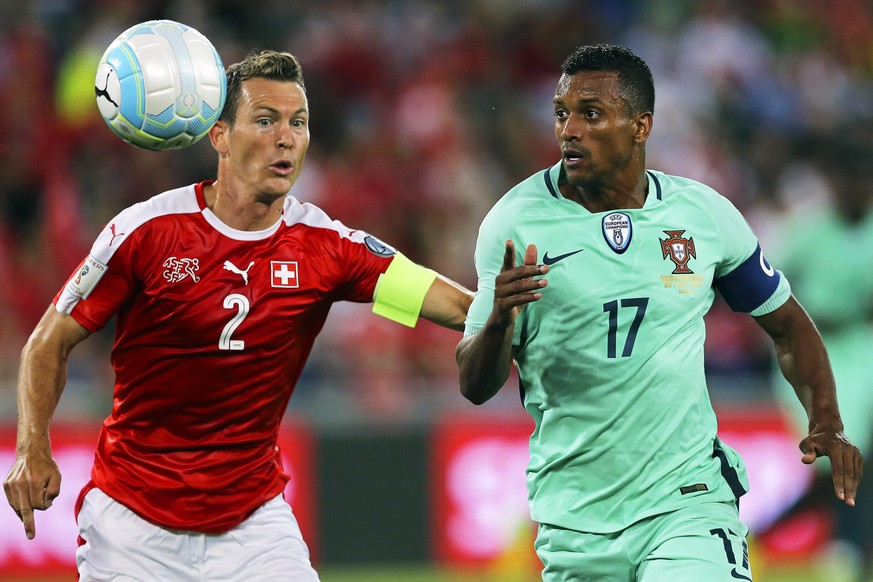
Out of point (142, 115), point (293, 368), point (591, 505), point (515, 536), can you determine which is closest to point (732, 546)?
point (591, 505)

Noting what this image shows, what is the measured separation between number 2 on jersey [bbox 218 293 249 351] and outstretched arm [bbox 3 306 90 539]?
19.9 inches

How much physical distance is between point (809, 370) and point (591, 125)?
125cm

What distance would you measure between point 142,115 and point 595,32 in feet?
31.1

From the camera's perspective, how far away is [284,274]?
18.4ft

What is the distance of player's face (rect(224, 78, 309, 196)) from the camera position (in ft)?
18.5

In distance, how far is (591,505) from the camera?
5145 millimetres

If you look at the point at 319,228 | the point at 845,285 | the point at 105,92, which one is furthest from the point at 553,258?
the point at 845,285

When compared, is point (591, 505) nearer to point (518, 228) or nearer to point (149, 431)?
point (518, 228)

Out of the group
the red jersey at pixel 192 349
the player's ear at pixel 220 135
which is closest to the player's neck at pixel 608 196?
the red jersey at pixel 192 349

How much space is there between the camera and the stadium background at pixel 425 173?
1104 cm

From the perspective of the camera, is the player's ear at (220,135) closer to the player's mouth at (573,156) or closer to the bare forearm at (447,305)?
the bare forearm at (447,305)

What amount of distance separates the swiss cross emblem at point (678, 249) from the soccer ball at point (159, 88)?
1.80 metres

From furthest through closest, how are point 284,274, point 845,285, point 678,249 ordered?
1. point 845,285
2. point 284,274
3. point 678,249

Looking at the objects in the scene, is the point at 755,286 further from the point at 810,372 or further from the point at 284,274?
the point at 284,274
